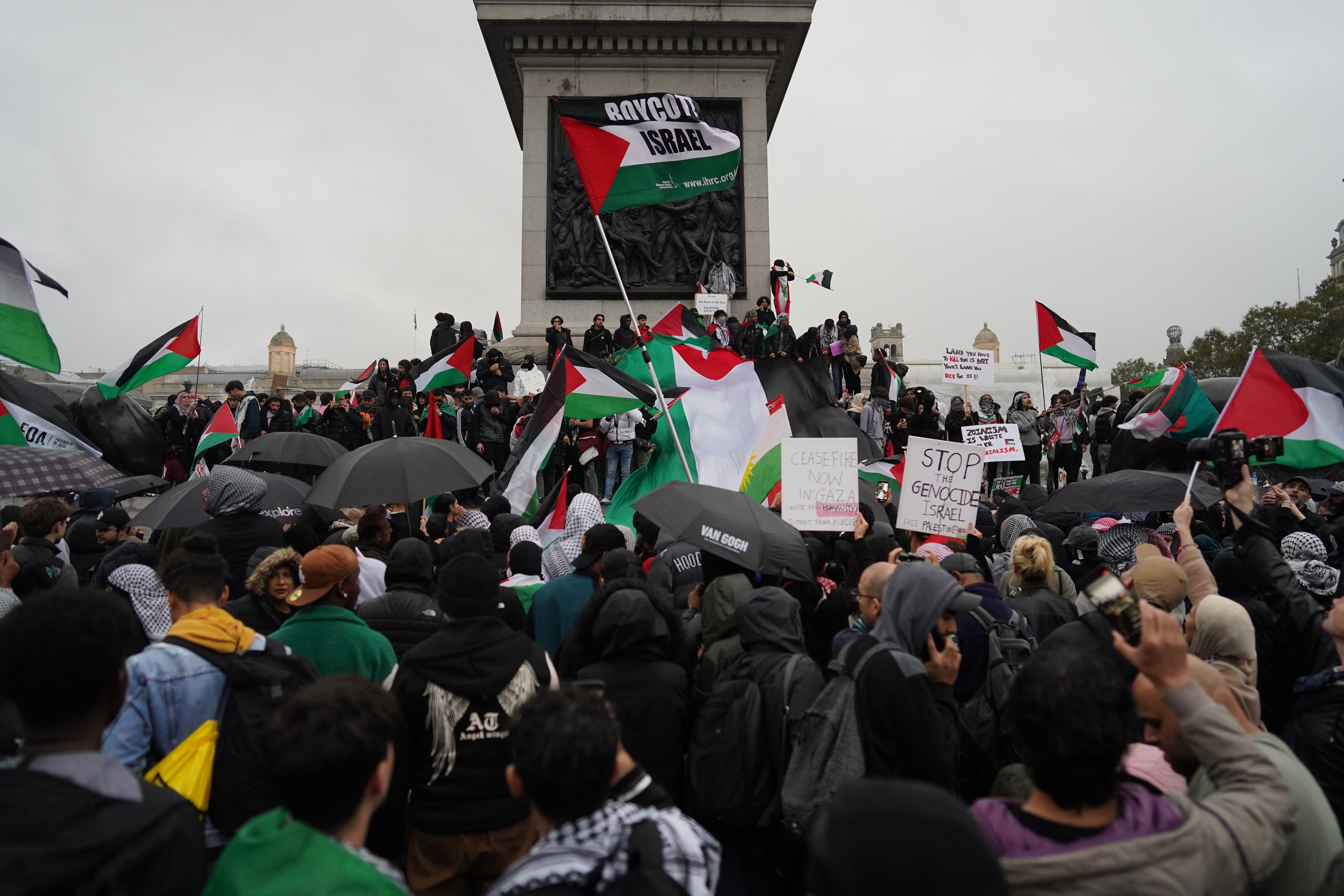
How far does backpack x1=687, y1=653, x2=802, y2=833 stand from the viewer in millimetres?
3820

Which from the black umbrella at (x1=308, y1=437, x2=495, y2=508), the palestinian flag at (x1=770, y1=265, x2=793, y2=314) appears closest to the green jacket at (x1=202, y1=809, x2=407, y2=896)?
the black umbrella at (x1=308, y1=437, x2=495, y2=508)

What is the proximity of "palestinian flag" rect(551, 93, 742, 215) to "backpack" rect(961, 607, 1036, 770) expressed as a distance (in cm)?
605

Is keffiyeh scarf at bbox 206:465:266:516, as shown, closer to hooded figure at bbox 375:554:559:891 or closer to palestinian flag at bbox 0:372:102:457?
palestinian flag at bbox 0:372:102:457

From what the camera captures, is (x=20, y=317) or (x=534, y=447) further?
(x=534, y=447)

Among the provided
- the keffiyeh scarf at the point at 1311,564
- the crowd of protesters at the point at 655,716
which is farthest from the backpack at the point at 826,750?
the keffiyeh scarf at the point at 1311,564

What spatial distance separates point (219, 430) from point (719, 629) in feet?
31.5

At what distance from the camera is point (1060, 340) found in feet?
46.7

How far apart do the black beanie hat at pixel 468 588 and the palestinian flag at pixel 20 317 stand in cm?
507

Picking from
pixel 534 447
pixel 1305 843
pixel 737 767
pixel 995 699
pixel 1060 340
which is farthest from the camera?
pixel 1060 340

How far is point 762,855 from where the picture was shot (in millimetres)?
3926

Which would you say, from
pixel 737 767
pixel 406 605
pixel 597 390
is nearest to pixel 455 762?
pixel 737 767

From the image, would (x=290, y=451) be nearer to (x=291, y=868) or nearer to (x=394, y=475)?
(x=394, y=475)

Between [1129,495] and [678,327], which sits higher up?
[678,327]

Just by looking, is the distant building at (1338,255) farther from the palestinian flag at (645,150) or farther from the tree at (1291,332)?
the palestinian flag at (645,150)
